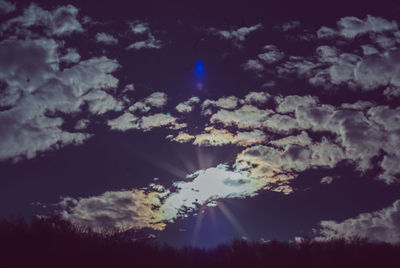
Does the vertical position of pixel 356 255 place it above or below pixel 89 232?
below

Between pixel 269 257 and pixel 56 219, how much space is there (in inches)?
201

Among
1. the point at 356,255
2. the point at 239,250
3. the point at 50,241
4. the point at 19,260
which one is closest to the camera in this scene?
the point at 19,260

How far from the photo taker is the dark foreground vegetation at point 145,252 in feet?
17.0

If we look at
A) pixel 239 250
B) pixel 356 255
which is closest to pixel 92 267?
pixel 239 250

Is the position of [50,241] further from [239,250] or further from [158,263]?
[239,250]

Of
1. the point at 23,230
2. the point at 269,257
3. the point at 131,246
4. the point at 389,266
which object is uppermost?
the point at 23,230

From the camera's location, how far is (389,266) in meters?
6.48

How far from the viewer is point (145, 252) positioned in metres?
6.59

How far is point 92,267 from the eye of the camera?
525 cm

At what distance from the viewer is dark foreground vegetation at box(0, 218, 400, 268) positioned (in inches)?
205

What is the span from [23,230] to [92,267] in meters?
1.82

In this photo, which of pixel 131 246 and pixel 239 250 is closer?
pixel 131 246

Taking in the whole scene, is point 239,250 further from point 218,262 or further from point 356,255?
point 356,255

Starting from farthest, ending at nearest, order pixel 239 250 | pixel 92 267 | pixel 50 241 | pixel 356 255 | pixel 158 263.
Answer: pixel 239 250, pixel 356 255, pixel 158 263, pixel 50 241, pixel 92 267
